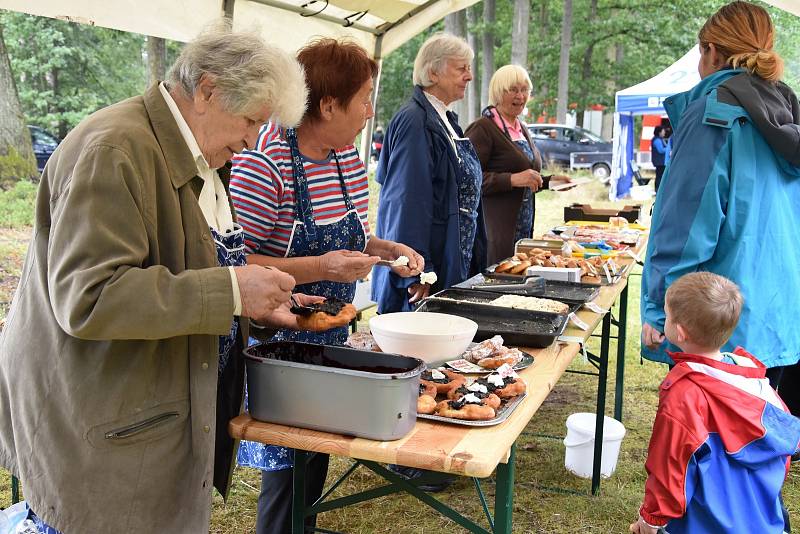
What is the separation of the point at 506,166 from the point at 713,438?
2628mm

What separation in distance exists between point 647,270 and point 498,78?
93.1 inches

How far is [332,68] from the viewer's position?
2055 millimetres

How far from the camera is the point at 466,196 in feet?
11.2

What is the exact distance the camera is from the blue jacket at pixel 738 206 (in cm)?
230

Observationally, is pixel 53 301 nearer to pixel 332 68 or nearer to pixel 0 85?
pixel 332 68

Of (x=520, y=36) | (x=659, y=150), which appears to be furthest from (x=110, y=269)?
(x=520, y=36)

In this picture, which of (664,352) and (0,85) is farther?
(0,85)

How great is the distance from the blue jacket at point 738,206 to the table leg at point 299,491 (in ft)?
4.24

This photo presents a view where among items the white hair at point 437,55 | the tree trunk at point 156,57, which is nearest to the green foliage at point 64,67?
the tree trunk at point 156,57

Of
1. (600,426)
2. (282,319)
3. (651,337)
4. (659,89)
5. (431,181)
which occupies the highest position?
(659,89)

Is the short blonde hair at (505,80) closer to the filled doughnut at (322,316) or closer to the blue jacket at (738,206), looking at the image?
the blue jacket at (738,206)

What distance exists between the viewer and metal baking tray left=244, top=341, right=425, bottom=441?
1.40 meters

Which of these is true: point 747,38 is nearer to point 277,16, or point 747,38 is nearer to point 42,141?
point 277,16

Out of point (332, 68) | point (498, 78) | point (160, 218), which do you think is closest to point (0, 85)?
point (498, 78)
